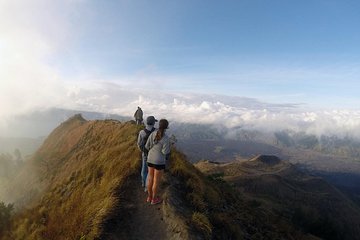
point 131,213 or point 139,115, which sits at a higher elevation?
point 139,115

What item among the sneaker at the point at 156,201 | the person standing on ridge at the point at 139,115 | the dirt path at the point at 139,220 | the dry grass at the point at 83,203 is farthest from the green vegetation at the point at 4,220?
the person standing on ridge at the point at 139,115

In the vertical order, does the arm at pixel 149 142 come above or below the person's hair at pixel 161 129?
below

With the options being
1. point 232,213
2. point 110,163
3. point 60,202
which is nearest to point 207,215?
point 232,213

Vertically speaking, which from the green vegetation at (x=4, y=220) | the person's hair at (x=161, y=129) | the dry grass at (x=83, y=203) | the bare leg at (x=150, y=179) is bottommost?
the green vegetation at (x=4, y=220)

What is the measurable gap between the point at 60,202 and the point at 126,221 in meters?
9.06

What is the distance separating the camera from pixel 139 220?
1468 cm

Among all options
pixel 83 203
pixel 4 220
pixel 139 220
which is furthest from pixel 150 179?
pixel 4 220

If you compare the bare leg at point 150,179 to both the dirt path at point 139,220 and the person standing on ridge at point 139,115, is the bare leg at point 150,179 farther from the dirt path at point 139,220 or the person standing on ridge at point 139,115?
the person standing on ridge at point 139,115

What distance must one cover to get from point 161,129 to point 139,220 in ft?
12.8

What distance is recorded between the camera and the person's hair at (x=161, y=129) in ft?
48.8

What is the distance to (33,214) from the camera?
20672 mm

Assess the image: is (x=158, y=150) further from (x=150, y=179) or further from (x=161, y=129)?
(x=150, y=179)

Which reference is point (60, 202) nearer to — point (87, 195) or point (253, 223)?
point (87, 195)

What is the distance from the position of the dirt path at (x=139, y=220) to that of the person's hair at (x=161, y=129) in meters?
3.17
